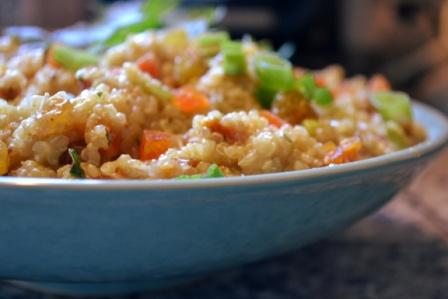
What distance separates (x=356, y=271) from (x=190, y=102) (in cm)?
36

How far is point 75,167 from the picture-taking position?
0.74 m

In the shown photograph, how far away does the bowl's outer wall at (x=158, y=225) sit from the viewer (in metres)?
0.62

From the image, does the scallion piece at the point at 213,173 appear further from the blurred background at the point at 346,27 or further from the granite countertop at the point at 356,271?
the blurred background at the point at 346,27

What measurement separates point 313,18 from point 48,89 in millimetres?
2209

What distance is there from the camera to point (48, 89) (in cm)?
96

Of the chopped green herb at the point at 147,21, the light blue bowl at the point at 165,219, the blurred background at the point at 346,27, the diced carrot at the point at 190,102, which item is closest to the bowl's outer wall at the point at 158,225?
the light blue bowl at the point at 165,219

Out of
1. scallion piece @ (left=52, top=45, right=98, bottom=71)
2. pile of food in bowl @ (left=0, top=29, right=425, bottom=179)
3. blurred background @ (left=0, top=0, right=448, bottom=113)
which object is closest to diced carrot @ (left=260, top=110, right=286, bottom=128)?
pile of food in bowl @ (left=0, top=29, right=425, bottom=179)

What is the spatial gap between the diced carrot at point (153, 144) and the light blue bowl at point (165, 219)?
15cm

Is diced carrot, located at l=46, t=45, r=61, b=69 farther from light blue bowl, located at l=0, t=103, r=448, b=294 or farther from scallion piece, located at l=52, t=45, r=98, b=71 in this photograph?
light blue bowl, located at l=0, t=103, r=448, b=294

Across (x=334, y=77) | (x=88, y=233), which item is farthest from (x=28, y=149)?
(x=334, y=77)

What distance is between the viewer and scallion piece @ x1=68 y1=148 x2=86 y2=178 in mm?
735

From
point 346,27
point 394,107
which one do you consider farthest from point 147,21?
point 346,27

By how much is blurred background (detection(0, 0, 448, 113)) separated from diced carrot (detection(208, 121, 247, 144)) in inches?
74.9

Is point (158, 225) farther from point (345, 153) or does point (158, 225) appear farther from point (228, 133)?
point (345, 153)
